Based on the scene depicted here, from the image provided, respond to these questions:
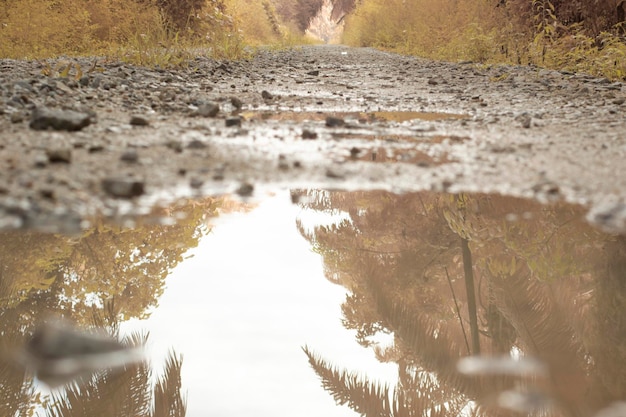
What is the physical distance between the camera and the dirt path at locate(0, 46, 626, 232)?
2.09 meters

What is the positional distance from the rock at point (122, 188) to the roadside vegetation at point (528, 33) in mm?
5904

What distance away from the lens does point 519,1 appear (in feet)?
32.6

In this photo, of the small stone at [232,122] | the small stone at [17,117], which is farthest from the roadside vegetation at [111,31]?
the small stone at [17,117]

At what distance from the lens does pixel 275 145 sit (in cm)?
300

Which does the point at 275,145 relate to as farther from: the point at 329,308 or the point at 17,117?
the point at 329,308

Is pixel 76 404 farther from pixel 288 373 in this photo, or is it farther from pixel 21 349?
pixel 288 373

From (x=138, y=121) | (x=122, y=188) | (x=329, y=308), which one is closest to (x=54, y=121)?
(x=138, y=121)

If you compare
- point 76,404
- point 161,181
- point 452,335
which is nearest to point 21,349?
point 76,404

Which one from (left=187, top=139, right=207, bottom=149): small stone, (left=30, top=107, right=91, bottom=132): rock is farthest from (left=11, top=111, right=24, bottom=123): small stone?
(left=187, top=139, right=207, bottom=149): small stone

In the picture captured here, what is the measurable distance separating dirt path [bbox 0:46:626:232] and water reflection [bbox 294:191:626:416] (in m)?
0.12

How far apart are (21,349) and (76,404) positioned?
0.22 m

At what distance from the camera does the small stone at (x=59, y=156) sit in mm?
2254

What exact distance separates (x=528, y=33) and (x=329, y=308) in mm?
9380

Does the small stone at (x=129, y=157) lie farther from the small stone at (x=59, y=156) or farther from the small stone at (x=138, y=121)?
the small stone at (x=138, y=121)
